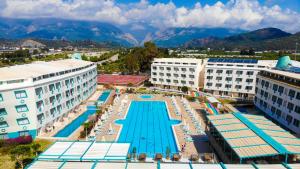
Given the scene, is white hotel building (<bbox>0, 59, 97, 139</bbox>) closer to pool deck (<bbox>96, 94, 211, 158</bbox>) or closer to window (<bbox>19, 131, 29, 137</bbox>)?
window (<bbox>19, 131, 29, 137</bbox>)

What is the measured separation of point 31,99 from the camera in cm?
3212

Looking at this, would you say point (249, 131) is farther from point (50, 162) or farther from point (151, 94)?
point (151, 94)

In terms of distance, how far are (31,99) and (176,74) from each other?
134 feet

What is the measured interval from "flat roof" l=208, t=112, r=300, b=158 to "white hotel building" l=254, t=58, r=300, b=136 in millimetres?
7898

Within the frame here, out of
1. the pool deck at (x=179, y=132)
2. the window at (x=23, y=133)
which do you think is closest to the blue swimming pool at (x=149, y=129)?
the pool deck at (x=179, y=132)

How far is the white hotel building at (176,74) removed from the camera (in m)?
63.2

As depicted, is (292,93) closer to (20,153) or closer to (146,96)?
(146,96)

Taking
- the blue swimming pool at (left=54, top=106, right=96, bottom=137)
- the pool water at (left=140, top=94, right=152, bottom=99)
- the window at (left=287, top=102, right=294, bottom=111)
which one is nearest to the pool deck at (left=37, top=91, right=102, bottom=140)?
the blue swimming pool at (left=54, top=106, right=96, bottom=137)

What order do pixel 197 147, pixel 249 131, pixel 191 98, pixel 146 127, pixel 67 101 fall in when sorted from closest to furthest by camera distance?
pixel 249 131
pixel 197 147
pixel 146 127
pixel 67 101
pixel 191 98

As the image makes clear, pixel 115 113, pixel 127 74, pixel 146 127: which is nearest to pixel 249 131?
pixel 146 127

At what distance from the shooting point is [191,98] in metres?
53.3

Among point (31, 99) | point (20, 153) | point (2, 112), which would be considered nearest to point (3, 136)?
point (2, 112)

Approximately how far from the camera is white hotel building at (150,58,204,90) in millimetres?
63188

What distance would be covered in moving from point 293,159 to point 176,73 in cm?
4617
